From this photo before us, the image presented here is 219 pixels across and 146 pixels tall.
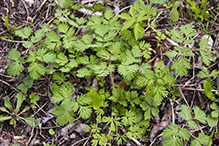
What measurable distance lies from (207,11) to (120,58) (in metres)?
1.88

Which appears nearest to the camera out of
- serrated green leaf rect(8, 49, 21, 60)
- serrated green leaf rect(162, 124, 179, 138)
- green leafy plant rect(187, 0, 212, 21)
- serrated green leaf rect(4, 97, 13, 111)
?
serrated green leaf rect(162, 124, 179, 138)

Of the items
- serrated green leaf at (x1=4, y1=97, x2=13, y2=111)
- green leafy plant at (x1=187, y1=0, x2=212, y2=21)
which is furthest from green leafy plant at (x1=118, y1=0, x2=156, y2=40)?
serrated green leaf at (x1=4, y1=97, x2=13, y2=111)

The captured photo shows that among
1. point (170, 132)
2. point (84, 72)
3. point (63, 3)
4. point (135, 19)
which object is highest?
point (63, 3)

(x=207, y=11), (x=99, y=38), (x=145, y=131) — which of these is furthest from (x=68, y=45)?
(x=207, y=11)

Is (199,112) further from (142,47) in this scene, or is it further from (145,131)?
(142,47)

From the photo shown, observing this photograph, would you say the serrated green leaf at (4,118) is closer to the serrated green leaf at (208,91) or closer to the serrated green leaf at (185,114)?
the serrated green leaf at (185,114)

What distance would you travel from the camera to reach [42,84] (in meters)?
2.38

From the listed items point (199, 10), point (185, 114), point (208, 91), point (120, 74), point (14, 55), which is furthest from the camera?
point (199, 10)

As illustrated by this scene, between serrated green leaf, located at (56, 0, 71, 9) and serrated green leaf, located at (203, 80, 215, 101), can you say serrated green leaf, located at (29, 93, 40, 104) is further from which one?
serrated green leaf, located at (203, 80, 215, 101)

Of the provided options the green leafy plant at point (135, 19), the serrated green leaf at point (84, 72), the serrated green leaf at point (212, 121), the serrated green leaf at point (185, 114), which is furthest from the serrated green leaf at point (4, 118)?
the serrated green leaf at point (212, 121)

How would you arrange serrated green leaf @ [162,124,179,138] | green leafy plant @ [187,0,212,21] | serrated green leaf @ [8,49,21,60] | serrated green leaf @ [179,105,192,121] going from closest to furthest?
serrated green leaf @ [162,124,179,138]
serrated green leaf @ [179,105,192,121]
serrated green leaf @ [8,49,21,60]
green leafy plant @ [187,0,212,21]

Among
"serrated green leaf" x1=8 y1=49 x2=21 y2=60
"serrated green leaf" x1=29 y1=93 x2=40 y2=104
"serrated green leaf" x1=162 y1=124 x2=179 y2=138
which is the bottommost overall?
"serrated green leaf" x1=162 y1=124 x2=179 y2=138

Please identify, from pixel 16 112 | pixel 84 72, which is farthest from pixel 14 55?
pixel 84 72

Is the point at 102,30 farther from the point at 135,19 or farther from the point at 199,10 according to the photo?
the point at 199,10
